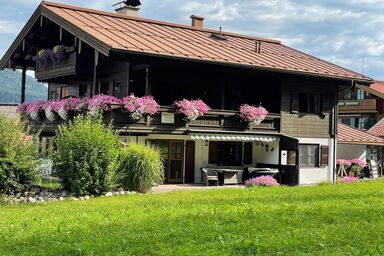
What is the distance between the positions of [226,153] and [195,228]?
634 inches

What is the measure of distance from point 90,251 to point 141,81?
1552 centimetres

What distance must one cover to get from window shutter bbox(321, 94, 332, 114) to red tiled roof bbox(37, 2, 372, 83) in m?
1.34

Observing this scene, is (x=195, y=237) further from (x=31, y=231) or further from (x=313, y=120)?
(x=313, y=120)

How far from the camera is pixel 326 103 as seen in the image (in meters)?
26.8

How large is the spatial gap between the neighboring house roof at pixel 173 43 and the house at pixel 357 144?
5.54 metres

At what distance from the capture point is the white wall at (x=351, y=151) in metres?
34.2

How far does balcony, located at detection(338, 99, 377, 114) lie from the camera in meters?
45.0

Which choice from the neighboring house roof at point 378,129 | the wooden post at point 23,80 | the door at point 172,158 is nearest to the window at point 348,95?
the neighboring house roof at point 378,129

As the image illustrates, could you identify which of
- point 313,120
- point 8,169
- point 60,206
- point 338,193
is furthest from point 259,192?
point 313,120

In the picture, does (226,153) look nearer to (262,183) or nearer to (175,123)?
(175,123)

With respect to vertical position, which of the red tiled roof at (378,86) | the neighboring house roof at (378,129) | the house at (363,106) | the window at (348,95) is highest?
the red tiled roof at (378,86)

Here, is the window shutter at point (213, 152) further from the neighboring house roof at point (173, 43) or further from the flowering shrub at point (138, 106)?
the flowering shrub at point (138, 106)

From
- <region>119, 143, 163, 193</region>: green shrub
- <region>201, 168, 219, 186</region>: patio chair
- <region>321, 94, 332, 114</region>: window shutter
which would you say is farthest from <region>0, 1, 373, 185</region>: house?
<region>119, 143, 163, 193</region>: green shrub

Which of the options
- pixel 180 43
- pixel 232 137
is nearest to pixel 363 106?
pixel 232 137
